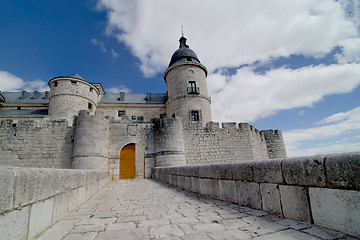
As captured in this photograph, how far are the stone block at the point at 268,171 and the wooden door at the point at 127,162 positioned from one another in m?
12.7

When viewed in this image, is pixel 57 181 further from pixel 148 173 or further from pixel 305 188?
pixel 148 173

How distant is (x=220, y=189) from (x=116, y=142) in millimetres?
9617

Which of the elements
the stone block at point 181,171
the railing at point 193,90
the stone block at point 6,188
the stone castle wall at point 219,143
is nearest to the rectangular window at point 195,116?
Answer: the railing at point 193,90

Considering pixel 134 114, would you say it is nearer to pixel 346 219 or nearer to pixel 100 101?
pixel 100 101

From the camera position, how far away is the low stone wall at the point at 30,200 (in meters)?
1.40

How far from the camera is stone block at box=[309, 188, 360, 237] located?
149 cm

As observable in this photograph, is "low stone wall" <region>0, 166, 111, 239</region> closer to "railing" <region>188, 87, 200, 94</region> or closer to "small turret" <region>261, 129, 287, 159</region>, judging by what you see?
"railing" <region>188, 87, 200, 94</region>

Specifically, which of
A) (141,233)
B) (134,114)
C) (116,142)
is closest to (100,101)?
(134,114)

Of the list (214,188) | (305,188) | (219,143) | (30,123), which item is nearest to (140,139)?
(219,143)

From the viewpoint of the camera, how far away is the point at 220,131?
13422 mm

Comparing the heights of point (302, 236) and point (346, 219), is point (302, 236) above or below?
below

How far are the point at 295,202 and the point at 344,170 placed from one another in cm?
73

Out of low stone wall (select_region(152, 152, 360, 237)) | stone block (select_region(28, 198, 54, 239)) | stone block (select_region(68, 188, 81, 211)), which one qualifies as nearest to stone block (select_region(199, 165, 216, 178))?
low stone wall (select_region(152, 152, 360, 237))

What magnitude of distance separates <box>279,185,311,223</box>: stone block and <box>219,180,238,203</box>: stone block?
3.44 ft
